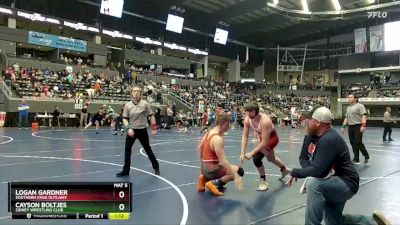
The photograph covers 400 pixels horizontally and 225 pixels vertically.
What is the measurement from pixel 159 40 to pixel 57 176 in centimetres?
4081

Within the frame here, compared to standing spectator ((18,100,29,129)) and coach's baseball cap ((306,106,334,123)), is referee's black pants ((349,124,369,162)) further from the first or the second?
standing spectator ((18,100,29,129))

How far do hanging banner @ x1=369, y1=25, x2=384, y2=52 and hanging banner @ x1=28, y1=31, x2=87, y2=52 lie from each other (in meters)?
33.2

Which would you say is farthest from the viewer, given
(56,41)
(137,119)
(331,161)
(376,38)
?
(376,38)

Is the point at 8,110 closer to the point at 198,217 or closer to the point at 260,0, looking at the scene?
the point at 198,217

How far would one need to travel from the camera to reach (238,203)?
19.2 ft

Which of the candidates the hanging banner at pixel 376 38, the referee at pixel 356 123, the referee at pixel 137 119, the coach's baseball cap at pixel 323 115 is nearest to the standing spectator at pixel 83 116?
Answer: the referee at pixel 137 119

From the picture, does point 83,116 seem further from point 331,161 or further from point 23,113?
point 331,161

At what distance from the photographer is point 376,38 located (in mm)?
48969
